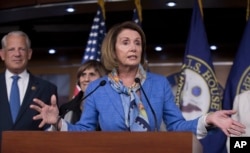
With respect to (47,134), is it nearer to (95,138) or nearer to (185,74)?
(95,138)

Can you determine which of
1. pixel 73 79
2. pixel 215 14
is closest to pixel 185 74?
pixel 215 14

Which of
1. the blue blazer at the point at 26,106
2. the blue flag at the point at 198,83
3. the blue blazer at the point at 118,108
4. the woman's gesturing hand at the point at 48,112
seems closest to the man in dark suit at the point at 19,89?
the blue blazer at the point at 26,106

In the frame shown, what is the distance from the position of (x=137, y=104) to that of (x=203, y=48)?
7.57ft

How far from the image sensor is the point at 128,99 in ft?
8.98

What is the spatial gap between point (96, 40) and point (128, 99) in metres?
2.47

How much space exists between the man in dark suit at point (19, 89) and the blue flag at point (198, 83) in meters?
1.40

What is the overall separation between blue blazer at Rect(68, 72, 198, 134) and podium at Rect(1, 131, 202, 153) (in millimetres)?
530

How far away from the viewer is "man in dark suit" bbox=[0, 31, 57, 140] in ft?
11.8

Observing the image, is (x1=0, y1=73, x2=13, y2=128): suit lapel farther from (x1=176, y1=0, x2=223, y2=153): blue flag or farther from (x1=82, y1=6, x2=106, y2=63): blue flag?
(x1=176, y1=0, x2=223, y2=153): blue flag

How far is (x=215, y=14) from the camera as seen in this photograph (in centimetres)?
546

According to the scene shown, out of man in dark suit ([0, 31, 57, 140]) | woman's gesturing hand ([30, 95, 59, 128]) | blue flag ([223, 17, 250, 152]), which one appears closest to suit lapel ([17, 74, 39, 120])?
man in dark suit ([0, 31, 57, 140])

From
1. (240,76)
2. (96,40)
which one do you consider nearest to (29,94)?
(96,40)

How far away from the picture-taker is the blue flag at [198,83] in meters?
4.71

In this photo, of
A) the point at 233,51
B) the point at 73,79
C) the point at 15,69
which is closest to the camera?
the point at 15,69
